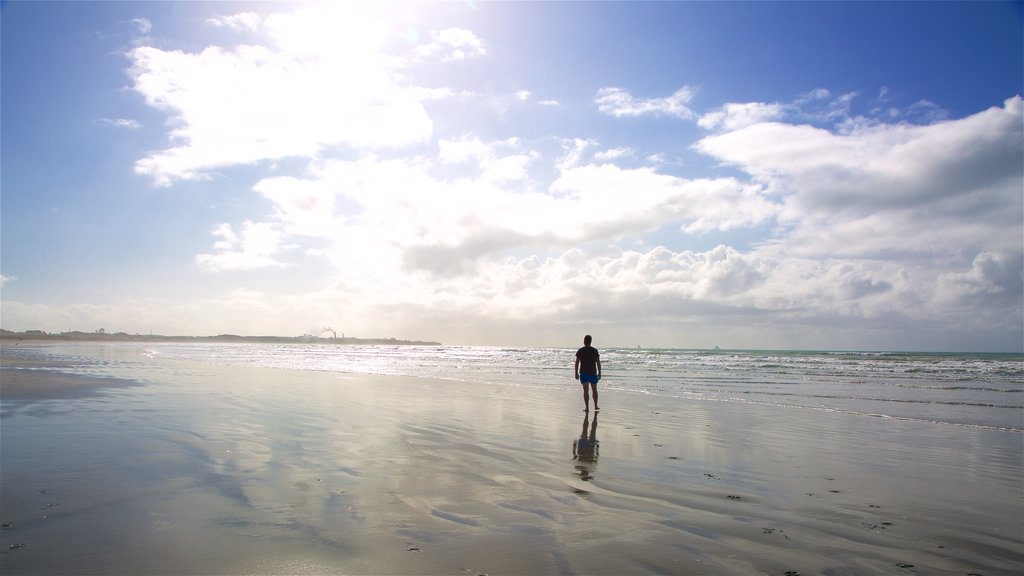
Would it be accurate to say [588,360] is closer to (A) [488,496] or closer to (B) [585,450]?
(B) [585,450]

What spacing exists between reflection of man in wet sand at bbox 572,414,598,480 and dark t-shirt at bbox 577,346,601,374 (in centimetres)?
355

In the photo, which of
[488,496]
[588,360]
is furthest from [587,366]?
[488,496]

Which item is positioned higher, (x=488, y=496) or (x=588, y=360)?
(x=588, y=360)

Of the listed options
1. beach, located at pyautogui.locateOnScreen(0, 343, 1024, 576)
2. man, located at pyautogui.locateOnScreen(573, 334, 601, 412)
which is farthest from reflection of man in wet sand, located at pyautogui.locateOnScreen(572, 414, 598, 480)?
man, located at pyautogui.locateOnScreen(573, 334, 601, 412)

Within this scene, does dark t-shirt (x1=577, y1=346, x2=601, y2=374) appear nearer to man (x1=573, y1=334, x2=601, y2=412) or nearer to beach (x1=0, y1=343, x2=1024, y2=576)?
man (x1=573, y1=334, x2=601, y2=412)

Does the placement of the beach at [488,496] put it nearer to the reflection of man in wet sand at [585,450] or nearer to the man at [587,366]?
the reflection of man in wet sand at [585,450]

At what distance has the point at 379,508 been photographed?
5.38 metres

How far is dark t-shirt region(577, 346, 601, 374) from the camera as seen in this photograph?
15.0 metres

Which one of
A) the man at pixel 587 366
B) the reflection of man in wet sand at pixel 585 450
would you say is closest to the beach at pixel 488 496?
the reflection of man in wet sand at pixel 585 450

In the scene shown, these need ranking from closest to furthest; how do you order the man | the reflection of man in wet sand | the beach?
the beach, the reflection of man in wet sand, the man

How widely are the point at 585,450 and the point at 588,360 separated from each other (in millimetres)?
6566

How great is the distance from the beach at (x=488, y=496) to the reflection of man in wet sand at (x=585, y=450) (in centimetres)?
5

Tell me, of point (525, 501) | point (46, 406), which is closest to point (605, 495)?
point (525, 501)

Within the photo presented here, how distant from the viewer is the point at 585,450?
888cm
